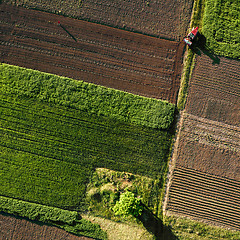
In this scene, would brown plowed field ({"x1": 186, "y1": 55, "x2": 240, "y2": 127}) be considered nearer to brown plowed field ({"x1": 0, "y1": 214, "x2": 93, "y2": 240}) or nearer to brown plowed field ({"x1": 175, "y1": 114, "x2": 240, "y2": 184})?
brown plowed field ({"x1": 175, "y1": 114, "x2": 240, "y2": 184})

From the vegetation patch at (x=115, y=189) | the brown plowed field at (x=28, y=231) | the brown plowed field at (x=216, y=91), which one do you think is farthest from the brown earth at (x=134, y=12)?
the brown plowed field at (x=28, y=231)

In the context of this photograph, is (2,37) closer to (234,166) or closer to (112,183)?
(112,183)

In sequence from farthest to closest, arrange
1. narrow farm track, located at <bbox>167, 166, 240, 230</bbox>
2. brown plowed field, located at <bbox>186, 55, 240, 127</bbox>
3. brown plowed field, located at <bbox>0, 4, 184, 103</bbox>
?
brown plowed field, located at <bbox>186, 55, 240, 127</bbox>, brown plowed field, located at <bbox>0, 4, 184, 103</bbox>, narrow farm track, located at <bbox>167, 166, 240, 230</bbox>

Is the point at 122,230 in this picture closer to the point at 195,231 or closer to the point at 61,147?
the point at 195,231

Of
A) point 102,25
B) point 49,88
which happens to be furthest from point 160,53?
point 49,88

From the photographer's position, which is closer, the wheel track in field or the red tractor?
the red tractor

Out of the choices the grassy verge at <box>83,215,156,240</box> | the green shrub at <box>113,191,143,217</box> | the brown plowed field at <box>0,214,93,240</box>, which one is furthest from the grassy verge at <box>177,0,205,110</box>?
the brown plowed field at <box>0,214,93,240</box>

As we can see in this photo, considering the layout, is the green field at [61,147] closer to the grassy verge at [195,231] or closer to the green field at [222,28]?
the grassy verge at [195,231]
